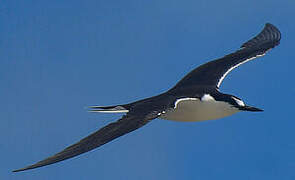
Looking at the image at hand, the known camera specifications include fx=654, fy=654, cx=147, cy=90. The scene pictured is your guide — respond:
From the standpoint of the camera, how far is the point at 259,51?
11.4 m

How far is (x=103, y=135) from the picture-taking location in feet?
22.9

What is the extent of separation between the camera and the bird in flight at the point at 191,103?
6.92m

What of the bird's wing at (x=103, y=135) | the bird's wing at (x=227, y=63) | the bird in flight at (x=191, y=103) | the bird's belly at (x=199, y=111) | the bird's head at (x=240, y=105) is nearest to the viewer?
the bird's wing at (x=103, y=135)

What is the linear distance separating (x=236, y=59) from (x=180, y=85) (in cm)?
114

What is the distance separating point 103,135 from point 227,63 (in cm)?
448

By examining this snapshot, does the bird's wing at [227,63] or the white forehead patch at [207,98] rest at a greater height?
the bird's wing at [227,63]

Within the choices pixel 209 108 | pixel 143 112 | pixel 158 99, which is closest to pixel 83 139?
pixel 143 112

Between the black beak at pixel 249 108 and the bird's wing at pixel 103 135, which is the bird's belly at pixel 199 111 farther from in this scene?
the bird's wing at pixel 103 135

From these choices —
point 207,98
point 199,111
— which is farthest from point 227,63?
point 199,111

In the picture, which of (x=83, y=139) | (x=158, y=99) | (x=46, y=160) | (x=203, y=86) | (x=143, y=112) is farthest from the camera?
(x=203, y=86)

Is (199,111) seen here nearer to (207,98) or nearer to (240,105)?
(207,98)

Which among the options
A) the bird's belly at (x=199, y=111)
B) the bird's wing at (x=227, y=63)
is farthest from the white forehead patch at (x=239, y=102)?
the bird's wing at (x=227, y=63)

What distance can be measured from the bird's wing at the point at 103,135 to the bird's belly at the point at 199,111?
141 cm

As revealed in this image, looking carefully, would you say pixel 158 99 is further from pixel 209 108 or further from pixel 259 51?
pixel 259 51
